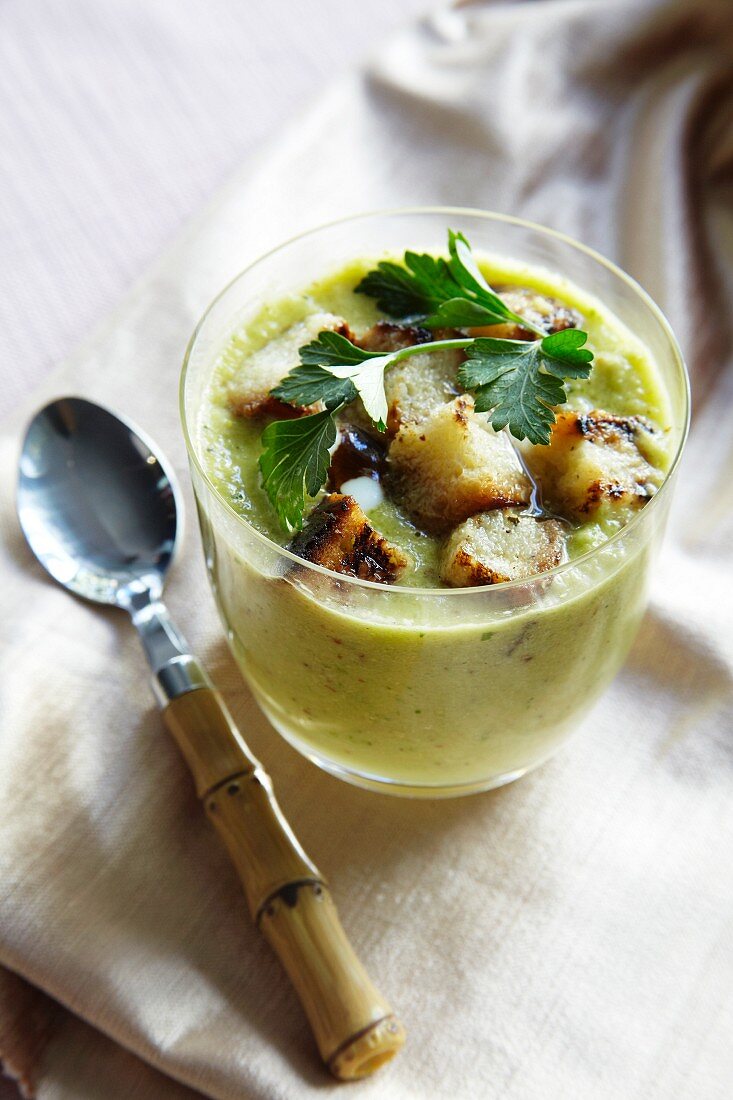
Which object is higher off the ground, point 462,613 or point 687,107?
point 687,107

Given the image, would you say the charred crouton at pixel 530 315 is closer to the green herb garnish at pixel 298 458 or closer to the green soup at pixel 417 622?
the green soup at pixel 417 622

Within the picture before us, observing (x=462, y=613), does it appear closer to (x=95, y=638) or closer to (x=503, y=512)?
(x=503, y=512)

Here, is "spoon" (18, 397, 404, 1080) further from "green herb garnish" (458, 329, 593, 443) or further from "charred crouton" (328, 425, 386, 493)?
"green herb garnish" (458, 329, 593, 443)

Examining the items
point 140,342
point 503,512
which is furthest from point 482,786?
point 140,342

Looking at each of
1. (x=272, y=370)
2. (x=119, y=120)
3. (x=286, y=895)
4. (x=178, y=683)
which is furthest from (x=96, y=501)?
(x=119, y=120)

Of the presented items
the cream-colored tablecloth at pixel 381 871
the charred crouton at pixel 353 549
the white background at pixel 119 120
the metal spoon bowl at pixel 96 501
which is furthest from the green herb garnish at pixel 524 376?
the white background at pixel 119 120

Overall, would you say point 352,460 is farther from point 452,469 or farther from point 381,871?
point 381,871

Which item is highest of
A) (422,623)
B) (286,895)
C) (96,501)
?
(422,623)
